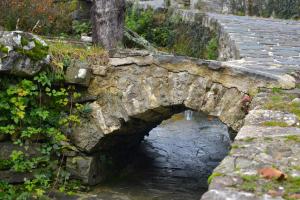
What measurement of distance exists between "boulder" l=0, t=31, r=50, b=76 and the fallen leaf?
11.4ft

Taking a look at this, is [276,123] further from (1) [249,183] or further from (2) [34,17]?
(2) [34,17]

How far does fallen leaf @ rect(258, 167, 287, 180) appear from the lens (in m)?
2.42

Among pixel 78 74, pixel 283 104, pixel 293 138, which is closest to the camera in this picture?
pixel 293 138

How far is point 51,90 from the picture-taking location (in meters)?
5.71

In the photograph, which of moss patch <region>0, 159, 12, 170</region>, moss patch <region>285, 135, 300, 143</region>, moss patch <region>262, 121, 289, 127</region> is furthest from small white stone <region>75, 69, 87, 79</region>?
moss patch <region>285, 135, 300, 143</region>

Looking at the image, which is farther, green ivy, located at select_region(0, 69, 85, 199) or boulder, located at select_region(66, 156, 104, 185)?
boulder, located at select_region(66, 156, 104, 185)

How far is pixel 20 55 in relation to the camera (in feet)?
17.6

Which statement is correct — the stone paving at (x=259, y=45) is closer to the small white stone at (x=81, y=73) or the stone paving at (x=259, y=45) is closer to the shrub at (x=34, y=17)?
the small white stone at (x=81, y=73)

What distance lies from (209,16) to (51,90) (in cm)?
361

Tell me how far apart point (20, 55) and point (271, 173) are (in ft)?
11.8

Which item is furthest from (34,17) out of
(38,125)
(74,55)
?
(38,125)

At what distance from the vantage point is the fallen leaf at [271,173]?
2424 mm

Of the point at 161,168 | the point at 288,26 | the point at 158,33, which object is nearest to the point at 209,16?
the point at 288,26

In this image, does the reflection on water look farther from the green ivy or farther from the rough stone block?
the rough stone block
